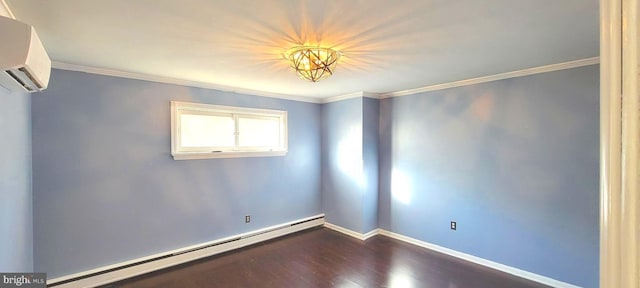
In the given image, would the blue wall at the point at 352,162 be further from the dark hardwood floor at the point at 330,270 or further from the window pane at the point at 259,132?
the window pane at the point at 259,132

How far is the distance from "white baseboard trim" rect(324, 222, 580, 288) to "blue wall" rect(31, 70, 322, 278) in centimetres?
146

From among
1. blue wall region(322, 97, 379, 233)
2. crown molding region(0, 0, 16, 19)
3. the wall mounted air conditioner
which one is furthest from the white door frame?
blue wall region(322, 97, 379, 233)

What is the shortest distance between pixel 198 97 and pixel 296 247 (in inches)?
92.7

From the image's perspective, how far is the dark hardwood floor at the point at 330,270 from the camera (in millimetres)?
2865

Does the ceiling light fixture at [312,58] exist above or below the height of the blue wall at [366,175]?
above

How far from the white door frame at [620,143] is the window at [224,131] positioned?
11.5 feet

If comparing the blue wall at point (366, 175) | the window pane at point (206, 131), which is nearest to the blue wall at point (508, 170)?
the blue wall at point (366, 175)

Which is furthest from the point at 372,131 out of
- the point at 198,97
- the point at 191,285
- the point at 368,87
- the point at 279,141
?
the point at 191,285

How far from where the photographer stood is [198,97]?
3.41m

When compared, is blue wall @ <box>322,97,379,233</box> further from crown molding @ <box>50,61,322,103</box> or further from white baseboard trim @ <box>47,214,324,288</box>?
crown molding @ <box>50,61,322,103</box>

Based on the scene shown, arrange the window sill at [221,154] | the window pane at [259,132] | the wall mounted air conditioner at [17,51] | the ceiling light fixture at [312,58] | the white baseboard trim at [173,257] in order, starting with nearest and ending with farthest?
1. the wall mounted air conditioner at [17,51]
2. the ceiling light fixture at [312,58]
3. the white baseboard trim at [173,257]
4. the window sill at [221,154]
5. the window pane at [259,132]

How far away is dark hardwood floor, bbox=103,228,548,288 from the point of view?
2.87 metres

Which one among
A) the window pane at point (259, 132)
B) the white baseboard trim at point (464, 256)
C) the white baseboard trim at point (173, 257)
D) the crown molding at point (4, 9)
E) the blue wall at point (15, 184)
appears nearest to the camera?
the crown molding at point (4, 9)

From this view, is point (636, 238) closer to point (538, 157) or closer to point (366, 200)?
point (538, 157)
